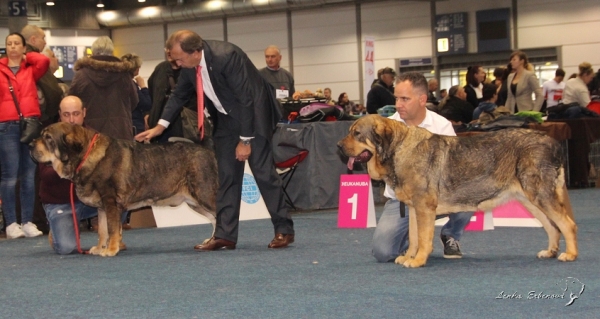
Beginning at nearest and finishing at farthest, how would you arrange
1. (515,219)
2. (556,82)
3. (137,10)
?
(515,219) < (556,82) < (137,10)

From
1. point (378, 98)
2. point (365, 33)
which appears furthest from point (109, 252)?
point (365, 33)

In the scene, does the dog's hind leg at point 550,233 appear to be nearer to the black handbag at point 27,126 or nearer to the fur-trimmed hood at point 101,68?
the fur-trimmed hood at point 101,68

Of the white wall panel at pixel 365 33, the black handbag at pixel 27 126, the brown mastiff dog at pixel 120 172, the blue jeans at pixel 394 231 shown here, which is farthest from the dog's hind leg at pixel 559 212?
the white wall panel at pixel 365 33

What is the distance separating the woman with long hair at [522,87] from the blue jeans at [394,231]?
6333mm

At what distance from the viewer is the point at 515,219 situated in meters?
7.14

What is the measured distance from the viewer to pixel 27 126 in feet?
24.1

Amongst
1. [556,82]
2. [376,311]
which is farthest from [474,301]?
[556,82]

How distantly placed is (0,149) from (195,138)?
1.81 meters

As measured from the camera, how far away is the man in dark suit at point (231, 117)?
235 inches

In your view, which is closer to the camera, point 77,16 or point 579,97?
point 579,97

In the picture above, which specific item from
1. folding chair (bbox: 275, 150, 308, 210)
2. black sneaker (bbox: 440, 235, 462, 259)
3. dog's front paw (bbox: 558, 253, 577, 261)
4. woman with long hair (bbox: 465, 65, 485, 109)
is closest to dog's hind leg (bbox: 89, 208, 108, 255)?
black sneaker (bbox: 440, 235, 462, 259)

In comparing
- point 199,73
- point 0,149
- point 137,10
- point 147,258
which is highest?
point 137,10

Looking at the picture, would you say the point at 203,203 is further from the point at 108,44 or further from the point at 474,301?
the point at 474,301

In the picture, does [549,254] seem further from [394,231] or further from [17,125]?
[17,125]
